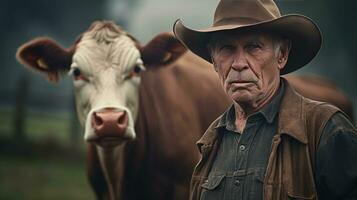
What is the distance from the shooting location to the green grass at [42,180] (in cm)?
923

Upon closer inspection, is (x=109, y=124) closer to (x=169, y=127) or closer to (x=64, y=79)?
(x=169, y=127)

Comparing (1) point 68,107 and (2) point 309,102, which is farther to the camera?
(1) point 68,107

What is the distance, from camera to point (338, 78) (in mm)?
10133

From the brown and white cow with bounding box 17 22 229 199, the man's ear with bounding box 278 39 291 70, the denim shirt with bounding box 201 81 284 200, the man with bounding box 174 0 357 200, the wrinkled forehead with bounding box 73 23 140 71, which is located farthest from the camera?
the wrinkled forehead with bounding box 73 23 140 71

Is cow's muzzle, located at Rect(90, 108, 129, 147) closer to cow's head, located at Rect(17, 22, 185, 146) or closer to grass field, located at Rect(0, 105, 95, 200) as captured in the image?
cow's head, located at Rect(17, 22, 185, 146)

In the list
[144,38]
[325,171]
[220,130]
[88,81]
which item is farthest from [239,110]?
[144,38]

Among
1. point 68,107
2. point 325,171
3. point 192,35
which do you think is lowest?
point 68,107

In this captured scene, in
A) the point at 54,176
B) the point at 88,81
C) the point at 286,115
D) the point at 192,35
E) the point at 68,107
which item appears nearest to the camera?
the point at 286,115

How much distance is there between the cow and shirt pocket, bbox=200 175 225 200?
1818 mm

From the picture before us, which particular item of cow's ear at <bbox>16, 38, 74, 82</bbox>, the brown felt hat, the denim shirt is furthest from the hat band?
cow's ear at <bbox>16, 38, 74, 82</bbox>

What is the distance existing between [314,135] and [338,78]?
815 cm

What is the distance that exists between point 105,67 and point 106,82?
165mm

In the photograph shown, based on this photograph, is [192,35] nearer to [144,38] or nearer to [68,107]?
[144,38]

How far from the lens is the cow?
451 cm
